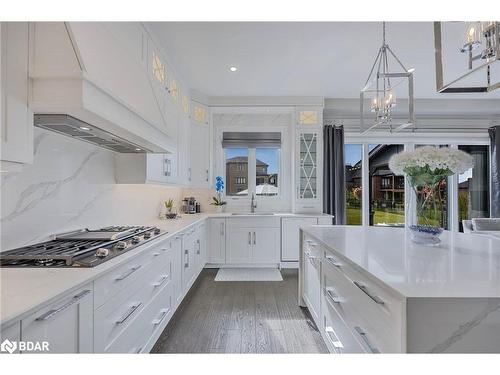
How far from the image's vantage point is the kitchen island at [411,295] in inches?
36.9

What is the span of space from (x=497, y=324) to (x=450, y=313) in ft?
0.54

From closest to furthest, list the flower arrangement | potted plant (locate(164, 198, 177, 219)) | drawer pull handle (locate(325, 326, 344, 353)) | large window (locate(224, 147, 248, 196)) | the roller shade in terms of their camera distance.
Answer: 1. drawer pull handle (locate(325, 326, 344, 353))
2. potted plant (locate(164, 198, 177, 219))
3. the flower arrangement
4. the roller shade
5. large window (locate(224, 147, 248, 196))

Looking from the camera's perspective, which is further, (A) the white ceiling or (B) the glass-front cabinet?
(B) the glass-front cabinet

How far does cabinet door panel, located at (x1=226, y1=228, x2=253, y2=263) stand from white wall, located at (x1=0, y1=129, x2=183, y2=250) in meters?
1.80

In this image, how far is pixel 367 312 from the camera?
123 centimetres

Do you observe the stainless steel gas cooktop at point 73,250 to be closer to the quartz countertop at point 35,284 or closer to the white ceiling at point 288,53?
the quartz countertop at point 35,284

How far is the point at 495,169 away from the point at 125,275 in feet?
20.5

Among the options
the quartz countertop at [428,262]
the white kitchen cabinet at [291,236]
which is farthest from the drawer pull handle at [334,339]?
the white kitchen cabinet at [291,236]

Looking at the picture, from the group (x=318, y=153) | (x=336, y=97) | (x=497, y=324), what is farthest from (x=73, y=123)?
(x=336, y=97)

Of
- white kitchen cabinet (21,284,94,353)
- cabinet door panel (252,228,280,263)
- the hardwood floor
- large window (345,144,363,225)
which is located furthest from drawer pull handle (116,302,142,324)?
large window (345,144,363,225)

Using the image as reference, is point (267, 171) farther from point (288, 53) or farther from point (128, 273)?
point (128, 273)

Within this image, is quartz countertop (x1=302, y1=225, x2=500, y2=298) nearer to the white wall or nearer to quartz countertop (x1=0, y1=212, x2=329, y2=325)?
quartz countertop (x1=0, y1=212, x2=329, y2=325)

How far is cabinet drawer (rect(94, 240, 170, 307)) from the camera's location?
126 cm
